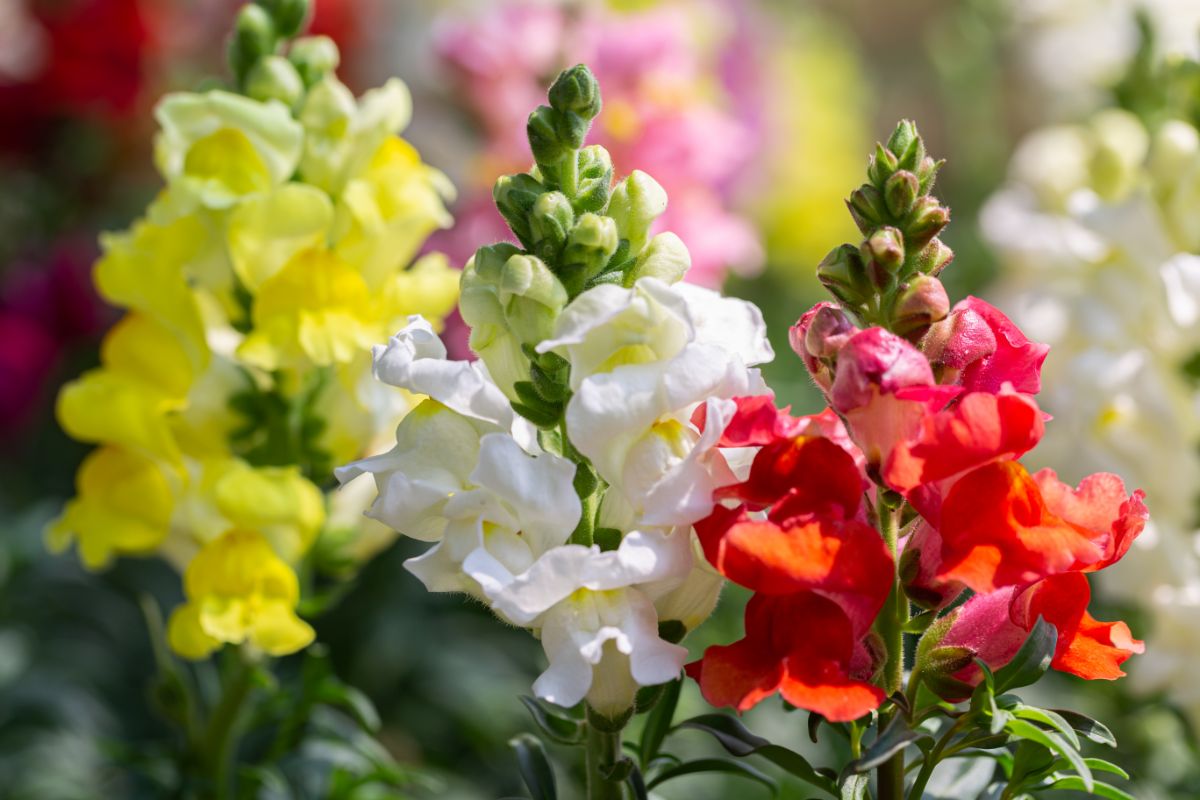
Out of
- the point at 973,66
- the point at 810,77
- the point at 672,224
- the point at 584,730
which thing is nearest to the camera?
the point at 584,730

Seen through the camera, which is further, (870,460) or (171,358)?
(171,358)

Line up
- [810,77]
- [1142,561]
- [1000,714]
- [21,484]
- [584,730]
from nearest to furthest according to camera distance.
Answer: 1. [1000,714]
2. [584,730]
3. [1142,561]
4. [21,484]
5. [810,77]

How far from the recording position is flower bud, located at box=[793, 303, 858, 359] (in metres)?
0.71

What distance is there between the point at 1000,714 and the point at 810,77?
2808 mm

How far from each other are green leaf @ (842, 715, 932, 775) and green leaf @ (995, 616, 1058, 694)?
0.05m

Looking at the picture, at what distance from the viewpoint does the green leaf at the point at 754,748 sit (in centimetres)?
73

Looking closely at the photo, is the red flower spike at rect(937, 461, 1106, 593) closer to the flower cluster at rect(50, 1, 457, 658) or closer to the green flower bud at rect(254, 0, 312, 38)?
the flower cluster at rect(50, 1, 457, 658)

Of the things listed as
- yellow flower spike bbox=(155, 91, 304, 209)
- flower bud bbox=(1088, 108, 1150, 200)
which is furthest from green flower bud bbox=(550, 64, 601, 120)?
flower bud bbox=(1088, 108, 1150, 200)

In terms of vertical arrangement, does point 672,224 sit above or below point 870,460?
below

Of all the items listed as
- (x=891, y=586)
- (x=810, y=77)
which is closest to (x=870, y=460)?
(x=891, y=586)

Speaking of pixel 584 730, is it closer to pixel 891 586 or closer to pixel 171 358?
pixel 891 586

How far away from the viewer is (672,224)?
1.70 meters

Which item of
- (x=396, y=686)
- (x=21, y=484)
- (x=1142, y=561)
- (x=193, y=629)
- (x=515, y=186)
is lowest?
(x=21, y=484)

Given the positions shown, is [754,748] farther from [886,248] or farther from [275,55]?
[275,55]
